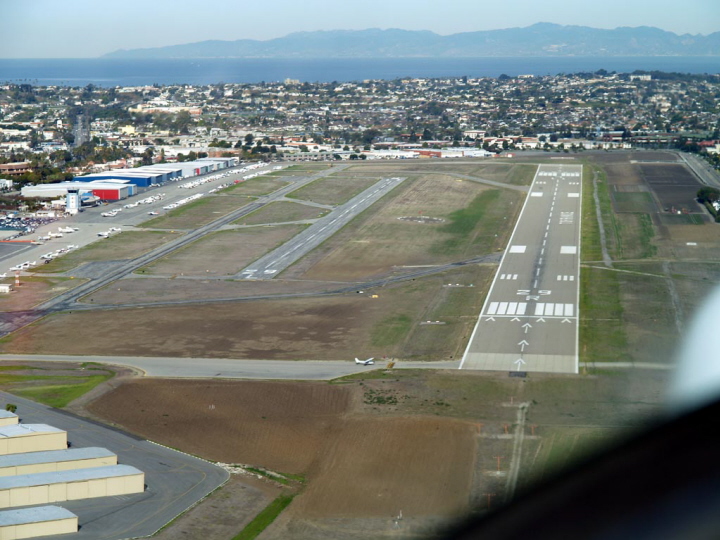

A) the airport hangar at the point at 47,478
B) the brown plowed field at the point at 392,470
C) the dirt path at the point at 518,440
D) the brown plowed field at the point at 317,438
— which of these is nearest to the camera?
the airport hangar at the point at 47,478

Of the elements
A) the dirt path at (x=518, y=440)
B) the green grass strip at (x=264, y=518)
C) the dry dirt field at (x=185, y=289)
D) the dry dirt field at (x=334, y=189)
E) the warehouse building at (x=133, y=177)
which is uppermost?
the warehouse building at (x=133, y=177)

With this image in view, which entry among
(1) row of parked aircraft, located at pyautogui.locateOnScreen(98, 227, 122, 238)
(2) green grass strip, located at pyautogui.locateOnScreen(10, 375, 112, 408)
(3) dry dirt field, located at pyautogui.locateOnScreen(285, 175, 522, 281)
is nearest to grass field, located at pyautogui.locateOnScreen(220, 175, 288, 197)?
(3) dry dirt field, located at pyautogui.locateOnScreen(285, 175, 522, 281)

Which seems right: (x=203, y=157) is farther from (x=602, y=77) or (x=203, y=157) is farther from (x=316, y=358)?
(x=602, y=77)

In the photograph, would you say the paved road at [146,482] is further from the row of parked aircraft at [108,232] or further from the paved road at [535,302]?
the row of parked aircraft at [108,232]

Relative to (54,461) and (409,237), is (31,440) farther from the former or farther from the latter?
(409,237)

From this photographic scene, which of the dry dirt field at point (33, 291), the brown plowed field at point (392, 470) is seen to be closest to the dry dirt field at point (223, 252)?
the dry dirt field at point (33, 291)

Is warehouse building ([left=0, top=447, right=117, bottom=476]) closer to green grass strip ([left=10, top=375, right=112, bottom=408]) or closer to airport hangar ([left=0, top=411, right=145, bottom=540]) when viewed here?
airport hangar ([left=0, top=411, right=145, bottom=540])
